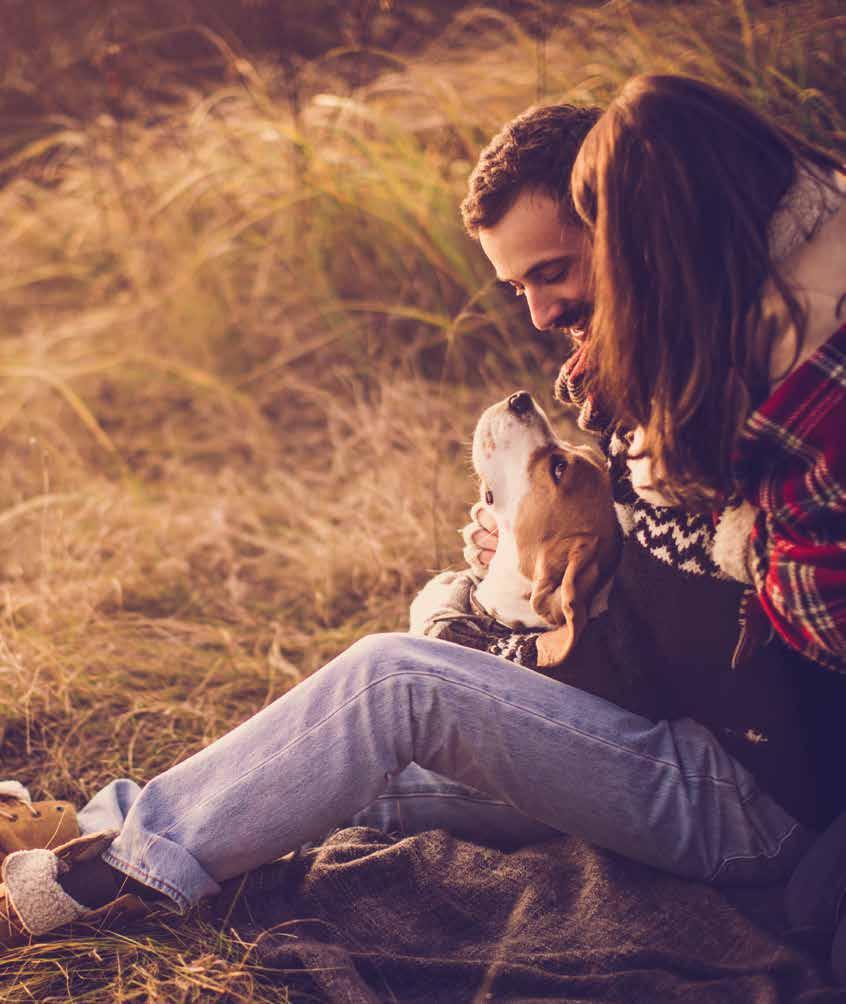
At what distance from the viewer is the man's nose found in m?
1.68

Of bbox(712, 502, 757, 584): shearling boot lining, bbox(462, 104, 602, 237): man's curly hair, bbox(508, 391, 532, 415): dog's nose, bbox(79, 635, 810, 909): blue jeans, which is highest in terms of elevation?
bbox(462, 104, 602, 237): man's curly hair

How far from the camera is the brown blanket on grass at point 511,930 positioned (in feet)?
4.78

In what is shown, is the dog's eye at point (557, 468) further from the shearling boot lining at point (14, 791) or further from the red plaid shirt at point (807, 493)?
the shearling boot lining at point (14, 791)

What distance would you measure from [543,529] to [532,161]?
0.62 m

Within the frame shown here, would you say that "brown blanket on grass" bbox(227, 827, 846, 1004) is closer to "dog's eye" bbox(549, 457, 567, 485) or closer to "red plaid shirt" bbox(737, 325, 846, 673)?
"red plaid shirt" bbox(737, 325, 846, 673)

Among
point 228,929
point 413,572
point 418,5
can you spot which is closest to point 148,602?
point 413,572

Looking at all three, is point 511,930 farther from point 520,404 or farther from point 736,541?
point 520,404

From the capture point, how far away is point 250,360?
12.9ft

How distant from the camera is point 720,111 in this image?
4.40 ft

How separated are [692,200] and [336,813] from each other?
107cm

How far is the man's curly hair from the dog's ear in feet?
1.80

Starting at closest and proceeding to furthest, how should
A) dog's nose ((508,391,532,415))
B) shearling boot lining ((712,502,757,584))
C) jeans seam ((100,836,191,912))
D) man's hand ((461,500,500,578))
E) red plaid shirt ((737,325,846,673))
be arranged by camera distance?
red plaid shirt ((737,325,846,673)) → shearling boot lining ((712,502,757,584)) → jeans seam ((100,836,191,912)) → dog's nose ((508,391,532,415)) → man's hand ((461,500,500,578))

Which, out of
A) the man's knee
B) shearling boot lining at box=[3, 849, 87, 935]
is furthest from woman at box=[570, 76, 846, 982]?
shearling boot lining at box=[3, 849, 87, 935]

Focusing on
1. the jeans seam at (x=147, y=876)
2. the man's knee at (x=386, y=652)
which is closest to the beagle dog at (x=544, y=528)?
the man's knee at (x=386, y=652)
